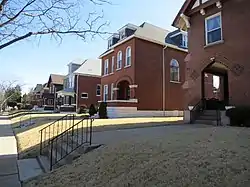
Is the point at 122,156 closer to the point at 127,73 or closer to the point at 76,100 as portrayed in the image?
the point at 127,73

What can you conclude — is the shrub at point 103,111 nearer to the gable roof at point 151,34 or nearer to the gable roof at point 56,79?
the gable roof at point 151,34

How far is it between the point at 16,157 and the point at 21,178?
294cm

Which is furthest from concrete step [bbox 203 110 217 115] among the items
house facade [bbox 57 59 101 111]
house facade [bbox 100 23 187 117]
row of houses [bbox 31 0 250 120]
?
house facade [bbox 57 59 101 111]

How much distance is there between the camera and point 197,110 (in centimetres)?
1407

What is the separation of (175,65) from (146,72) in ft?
14.0

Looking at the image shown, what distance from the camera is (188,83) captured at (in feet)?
49.7

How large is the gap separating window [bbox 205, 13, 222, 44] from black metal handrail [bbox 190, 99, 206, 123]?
3.61m

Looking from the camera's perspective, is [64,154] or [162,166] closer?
[162,166]

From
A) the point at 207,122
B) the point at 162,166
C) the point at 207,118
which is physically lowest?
the point at 162,166

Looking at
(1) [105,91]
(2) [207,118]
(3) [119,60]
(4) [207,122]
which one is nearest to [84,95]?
(1) [105,91]

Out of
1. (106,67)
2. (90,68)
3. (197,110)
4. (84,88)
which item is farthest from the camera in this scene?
(90,68)

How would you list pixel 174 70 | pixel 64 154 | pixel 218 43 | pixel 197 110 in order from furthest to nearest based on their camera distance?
1. pixel 174 70
2. pixel 197 110
3. pixel 218 43
4. pixel 64 154

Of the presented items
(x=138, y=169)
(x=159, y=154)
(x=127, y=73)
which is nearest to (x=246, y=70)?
(x=159, y=154)

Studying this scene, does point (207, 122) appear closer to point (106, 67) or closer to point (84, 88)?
point (106, 67)
